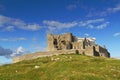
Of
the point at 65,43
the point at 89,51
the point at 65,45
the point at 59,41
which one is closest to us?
the point at 89,51

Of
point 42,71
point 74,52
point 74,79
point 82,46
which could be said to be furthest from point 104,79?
point 82,46

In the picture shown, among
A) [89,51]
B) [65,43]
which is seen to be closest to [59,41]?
[65,43]

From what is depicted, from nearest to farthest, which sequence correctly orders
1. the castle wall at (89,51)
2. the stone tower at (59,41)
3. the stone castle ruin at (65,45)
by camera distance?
the castle wall at (89,51), the stone castle ruin at (65,45), the stone tower at (59,41)

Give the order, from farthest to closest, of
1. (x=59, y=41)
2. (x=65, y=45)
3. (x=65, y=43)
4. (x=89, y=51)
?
(x=59, y=41)
(x=65, y=43)
(x=65, y=45)
(x=89, y=51)

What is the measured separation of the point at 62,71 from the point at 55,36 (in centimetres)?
7258

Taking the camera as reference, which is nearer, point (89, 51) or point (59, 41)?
point (89, 51)

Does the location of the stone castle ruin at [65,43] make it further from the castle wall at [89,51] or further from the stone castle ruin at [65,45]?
the castle wall at [89,51]

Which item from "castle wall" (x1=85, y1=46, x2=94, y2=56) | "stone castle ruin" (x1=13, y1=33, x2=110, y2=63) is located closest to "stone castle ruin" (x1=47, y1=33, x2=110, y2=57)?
"stone castle ruin" (x1=13, y1=33, x2=110, y2=63)

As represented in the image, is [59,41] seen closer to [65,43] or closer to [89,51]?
[65,43]

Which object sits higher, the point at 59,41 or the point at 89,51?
the point at 59,41

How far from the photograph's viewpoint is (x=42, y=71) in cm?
5197

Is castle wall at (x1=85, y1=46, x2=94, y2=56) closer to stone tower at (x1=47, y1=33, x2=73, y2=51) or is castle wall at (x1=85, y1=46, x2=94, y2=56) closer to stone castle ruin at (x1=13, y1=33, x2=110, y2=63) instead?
stone castle ruin at (x1=13, y1=33, x2=110, y2=63)

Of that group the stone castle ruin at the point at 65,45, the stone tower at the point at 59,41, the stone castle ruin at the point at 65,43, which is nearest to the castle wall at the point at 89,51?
the stone castle ruin at the point at 65,45

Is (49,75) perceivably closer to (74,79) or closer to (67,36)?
(74,79)
